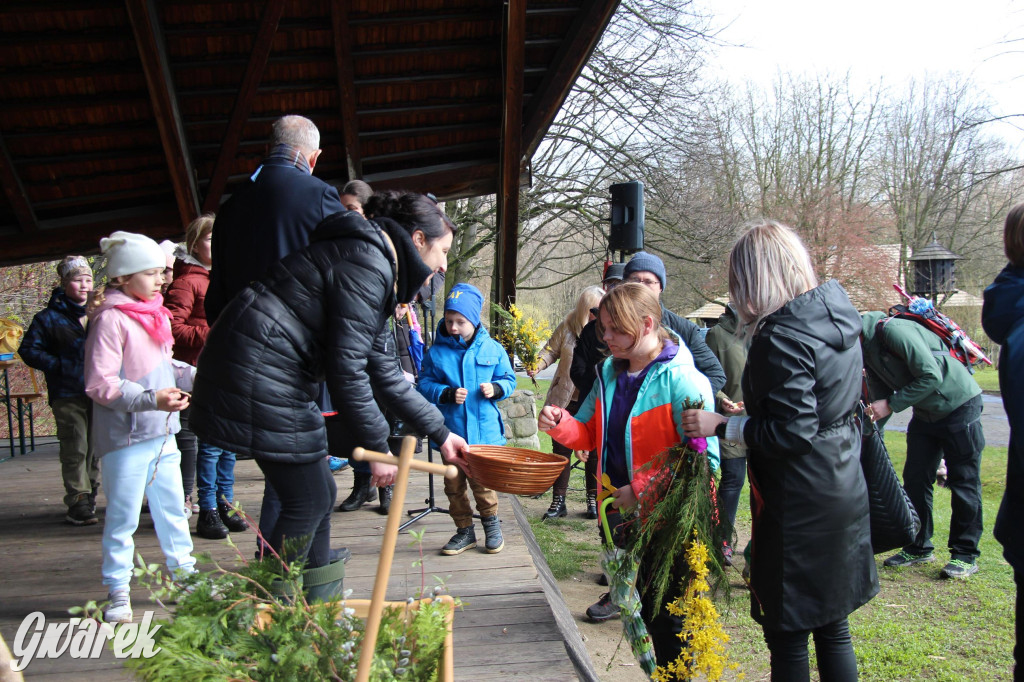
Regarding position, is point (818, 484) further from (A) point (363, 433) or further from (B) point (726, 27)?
(B) point (726, 27)

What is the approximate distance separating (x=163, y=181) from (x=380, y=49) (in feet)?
7.66

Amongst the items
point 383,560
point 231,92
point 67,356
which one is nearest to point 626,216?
point 231,92

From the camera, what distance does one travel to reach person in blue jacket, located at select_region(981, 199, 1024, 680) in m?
2.40

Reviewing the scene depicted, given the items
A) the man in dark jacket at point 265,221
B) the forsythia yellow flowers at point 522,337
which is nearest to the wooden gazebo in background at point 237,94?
the forsythia yellow flowers at point 522,337

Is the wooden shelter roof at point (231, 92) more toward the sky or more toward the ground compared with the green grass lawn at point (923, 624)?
more toward the sky

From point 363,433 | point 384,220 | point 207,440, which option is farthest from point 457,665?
point 384,220

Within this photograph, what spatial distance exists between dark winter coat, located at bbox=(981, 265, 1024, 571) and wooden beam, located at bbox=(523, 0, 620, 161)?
3824mm

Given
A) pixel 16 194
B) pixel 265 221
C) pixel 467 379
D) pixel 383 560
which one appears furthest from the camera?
pixel 16 194

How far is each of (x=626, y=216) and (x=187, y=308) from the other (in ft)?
14.6

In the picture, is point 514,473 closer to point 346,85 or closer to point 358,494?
point 358,494

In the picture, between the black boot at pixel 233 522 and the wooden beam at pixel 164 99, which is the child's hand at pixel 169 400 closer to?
the black boot at pixel 233 522

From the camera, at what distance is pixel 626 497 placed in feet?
8.94

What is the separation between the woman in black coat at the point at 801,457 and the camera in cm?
231

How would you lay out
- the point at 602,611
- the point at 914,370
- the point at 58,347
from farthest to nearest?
1. the point at 58,347
2. the point at 914,370
3. the point at 602,611
